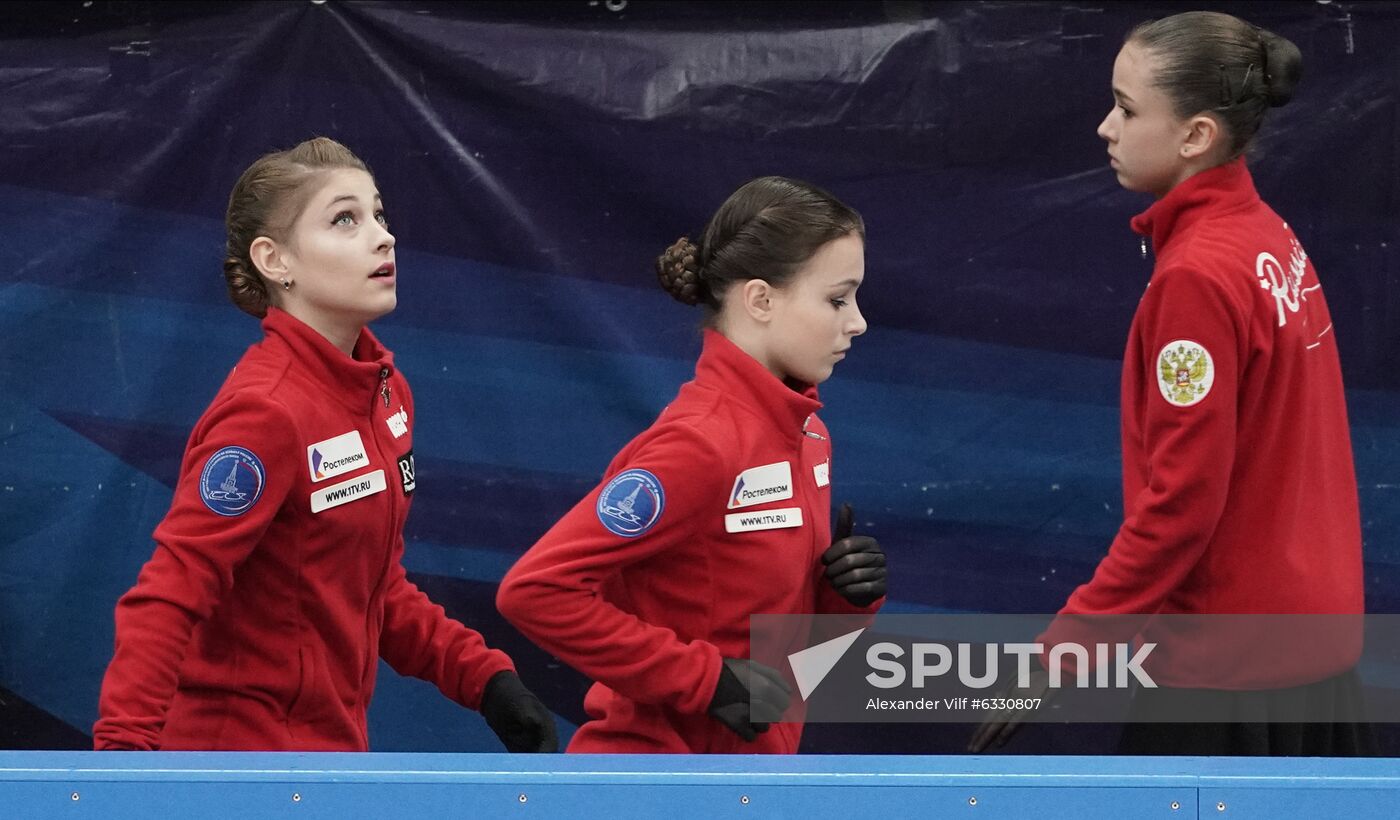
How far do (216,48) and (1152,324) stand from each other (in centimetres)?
182

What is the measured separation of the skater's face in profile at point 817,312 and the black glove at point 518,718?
570 millimetres

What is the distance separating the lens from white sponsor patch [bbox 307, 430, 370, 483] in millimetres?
2033

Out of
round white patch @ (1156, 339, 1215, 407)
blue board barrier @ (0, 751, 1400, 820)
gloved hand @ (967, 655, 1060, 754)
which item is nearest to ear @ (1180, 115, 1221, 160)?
round white patch @ (1156, 339, 1215, 407)

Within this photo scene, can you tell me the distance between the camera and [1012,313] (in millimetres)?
3090

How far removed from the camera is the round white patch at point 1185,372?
1.97 meters

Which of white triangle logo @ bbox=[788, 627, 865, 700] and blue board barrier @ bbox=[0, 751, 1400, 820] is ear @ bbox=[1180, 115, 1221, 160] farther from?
blue board barrier @ bbox=[0, 751, 1400, 820]

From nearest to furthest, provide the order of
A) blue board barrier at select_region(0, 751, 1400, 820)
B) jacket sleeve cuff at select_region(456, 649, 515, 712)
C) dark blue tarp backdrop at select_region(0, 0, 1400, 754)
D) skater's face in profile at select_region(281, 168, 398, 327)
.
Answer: blue board barrier at select_region(0, 751, 1400, 820), skater's face in profile at select_region(281, 168, 398, 327), jacket sleeve cuff at select_region(456, 649, 515, 712), dark blue tarp backdrop at select_region(0, 0, 1400, 754)

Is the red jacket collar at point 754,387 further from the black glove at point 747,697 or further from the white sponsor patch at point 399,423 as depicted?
the white sponsor patch at point 399,423

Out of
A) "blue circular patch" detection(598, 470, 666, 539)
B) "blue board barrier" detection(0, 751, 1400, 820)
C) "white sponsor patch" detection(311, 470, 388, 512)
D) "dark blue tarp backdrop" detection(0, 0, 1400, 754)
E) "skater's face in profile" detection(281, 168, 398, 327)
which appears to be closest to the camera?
"blue board barrier" detection(0, 751, 1400, 820)

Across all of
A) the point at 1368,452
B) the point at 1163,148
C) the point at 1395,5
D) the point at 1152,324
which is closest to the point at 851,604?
the point at 1152,324

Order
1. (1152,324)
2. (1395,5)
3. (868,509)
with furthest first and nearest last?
(868,509) → (1395,5) → (1152,324)

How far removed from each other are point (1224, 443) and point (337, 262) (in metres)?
1.11

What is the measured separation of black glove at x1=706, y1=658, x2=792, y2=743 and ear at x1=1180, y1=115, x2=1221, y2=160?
2.73ft

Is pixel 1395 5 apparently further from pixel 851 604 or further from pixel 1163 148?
pixel 851 604
